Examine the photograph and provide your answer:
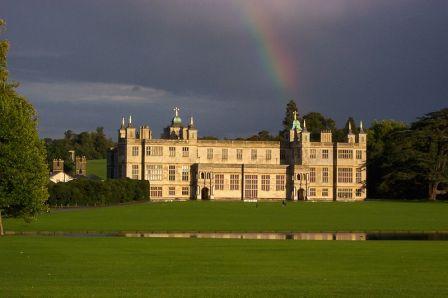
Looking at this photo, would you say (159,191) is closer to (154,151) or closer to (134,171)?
(134,171)

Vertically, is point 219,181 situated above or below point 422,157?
below

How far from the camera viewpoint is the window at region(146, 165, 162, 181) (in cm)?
10238

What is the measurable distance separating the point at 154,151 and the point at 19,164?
6448 cm

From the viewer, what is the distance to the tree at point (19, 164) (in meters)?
38.1

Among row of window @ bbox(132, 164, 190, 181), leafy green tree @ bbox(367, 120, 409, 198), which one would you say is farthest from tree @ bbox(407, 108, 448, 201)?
row of window @ bbox(132, 164, 190, 181)

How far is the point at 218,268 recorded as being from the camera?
926 inches

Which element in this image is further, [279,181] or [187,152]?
[279,181]

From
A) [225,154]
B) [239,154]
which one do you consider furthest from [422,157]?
[225,154]

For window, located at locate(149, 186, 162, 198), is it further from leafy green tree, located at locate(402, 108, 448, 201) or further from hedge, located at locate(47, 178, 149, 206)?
leafy green tree, located at locate(402, 108, 448, 201)

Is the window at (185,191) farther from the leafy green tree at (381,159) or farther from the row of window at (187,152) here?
the leafy green tree at (381,159)

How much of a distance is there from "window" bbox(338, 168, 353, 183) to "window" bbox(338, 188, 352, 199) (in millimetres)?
1128

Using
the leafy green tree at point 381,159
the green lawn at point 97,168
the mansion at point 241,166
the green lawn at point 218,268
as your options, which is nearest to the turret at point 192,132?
the mansion at point 241,166

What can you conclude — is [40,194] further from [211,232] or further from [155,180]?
[155,180]

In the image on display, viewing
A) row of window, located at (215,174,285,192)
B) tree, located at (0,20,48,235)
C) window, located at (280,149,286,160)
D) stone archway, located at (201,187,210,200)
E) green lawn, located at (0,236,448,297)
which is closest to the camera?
green lawn, located at (0,236,448,297)
